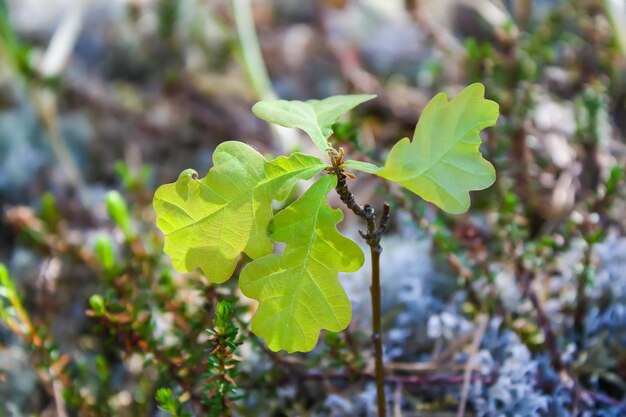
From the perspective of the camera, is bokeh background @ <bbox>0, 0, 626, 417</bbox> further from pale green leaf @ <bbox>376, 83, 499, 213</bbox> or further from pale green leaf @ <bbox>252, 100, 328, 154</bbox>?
pale green leaf @ <bbox>376, 83, 499, 213</bbox>

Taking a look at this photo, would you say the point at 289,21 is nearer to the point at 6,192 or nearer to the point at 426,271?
the point at 6,192

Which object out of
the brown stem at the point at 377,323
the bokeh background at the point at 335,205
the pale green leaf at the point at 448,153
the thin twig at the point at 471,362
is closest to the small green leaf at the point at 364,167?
the pale green leaf at the point at 448,153

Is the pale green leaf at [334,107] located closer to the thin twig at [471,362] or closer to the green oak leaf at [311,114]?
the green oak leaf at [311,114]

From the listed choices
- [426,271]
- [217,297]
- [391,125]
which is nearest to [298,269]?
[217,297]

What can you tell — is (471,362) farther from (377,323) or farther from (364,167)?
(364,167)

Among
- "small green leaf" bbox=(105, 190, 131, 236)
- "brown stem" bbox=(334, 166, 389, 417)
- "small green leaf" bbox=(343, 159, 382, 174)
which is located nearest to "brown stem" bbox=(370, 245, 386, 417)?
"brown stem" bbox=(334, 166, 389, 417)
